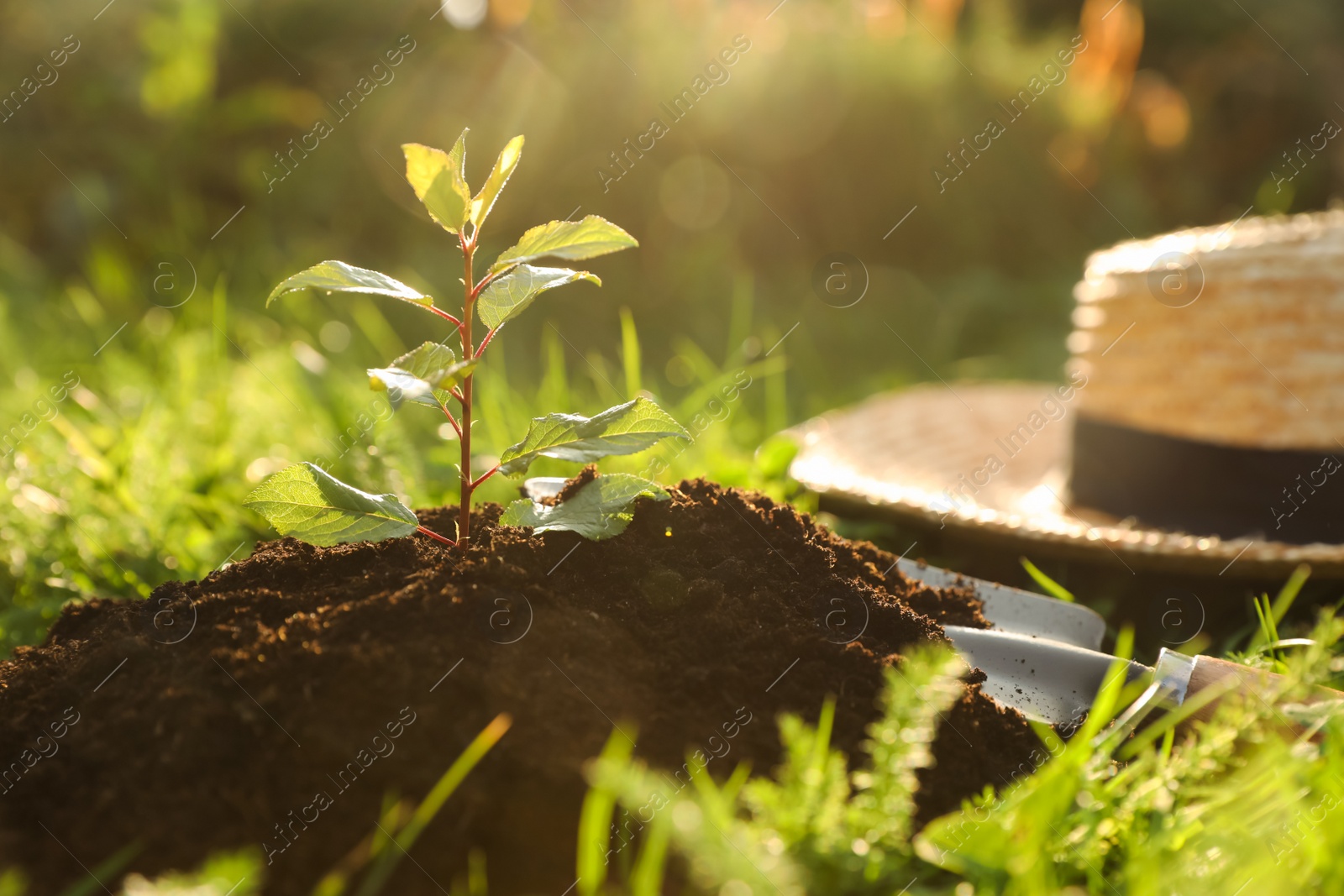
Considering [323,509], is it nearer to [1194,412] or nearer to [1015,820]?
[1015,820]

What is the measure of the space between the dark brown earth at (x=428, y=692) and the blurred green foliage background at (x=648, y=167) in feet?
7.15

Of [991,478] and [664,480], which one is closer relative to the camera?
[664,480]

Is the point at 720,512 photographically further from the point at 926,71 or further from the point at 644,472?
the point at 926,71

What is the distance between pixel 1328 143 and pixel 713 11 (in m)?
3.49

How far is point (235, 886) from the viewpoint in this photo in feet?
2.27

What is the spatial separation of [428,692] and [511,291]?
0.44 m

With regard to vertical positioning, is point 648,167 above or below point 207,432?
below

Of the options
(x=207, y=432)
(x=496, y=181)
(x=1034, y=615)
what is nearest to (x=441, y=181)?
(x=496, y=181)

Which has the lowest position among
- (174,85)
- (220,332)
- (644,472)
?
(644,472)

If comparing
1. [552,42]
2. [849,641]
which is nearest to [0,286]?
→ [552,42]

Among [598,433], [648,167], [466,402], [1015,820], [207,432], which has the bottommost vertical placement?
[1015,820]

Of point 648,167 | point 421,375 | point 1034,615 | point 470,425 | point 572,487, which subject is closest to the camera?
point 421,375

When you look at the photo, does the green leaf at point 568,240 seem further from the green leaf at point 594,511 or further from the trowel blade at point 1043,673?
the trowel blade at point 1043,673

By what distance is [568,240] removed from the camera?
3.41 feet
